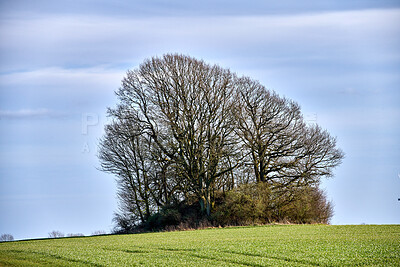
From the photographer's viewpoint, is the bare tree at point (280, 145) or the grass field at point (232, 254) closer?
the grass field at point (232, 254)

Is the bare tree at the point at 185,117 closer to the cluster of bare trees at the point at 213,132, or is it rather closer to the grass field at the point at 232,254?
the cluster of bare trees at the point at 213,132

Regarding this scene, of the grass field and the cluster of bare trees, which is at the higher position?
the cluster of bare trees

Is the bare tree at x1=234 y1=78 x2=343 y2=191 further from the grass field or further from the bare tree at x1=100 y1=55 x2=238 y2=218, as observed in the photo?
the grass field

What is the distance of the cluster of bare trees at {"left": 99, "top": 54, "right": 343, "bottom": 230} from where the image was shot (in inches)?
1722

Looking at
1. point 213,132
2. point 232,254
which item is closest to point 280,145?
point 213,132

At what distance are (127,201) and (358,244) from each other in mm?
31760

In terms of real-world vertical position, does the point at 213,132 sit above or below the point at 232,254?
above

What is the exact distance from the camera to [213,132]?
44219mm

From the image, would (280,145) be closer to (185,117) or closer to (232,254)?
(185,117)

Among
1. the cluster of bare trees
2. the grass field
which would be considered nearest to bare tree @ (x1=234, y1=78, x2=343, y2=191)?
the cluster of bare trees

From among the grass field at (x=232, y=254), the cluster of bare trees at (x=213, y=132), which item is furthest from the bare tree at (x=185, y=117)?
the grass field at (x=232, y=254)

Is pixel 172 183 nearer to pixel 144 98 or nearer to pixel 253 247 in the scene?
pixel 144 98

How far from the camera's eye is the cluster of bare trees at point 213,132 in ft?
144

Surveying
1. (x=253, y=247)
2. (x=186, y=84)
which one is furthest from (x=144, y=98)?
(x=253, y=247)
